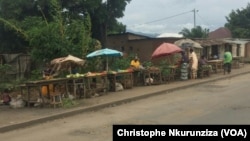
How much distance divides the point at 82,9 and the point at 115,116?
62.4ft

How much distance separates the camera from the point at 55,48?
19141 millimetres

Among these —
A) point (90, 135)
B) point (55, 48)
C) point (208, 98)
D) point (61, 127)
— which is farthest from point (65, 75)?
point (90, 135)

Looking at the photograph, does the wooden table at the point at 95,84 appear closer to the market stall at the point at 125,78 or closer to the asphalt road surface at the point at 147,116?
the market stall at the point at 125,78

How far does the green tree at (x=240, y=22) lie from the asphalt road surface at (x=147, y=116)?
39729 millimetres

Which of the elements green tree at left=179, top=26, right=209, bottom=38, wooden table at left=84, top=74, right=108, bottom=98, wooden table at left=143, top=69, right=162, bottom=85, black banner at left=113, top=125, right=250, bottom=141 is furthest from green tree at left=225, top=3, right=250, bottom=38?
black banner at left=113, top=125, right=250, bottom=141

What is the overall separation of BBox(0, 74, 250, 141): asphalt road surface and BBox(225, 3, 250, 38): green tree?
130ft

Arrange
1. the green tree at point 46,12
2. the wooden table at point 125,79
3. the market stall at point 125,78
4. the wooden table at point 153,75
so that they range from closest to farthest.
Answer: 1. the market stall at point 125,78
2. the wooden table at point 125,79
3. the wooden table at point 153,75
4. the green tree at point 46,12

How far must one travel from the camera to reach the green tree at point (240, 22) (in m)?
55.4

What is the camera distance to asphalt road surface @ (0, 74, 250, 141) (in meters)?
10.6

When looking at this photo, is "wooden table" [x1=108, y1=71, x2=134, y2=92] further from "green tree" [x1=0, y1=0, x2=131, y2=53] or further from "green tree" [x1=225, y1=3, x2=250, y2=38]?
"green tree" [x1=225, y1=3, x2=250, y2=38]

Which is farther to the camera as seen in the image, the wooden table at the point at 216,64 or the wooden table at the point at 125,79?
the wooden table at the point at 216,64

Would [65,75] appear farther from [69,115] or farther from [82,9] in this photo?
[82,9]

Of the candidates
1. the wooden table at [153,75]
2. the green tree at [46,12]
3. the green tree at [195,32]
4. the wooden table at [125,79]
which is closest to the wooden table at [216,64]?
the wooden table at [153,75]

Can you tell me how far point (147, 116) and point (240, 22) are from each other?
46.7 m
